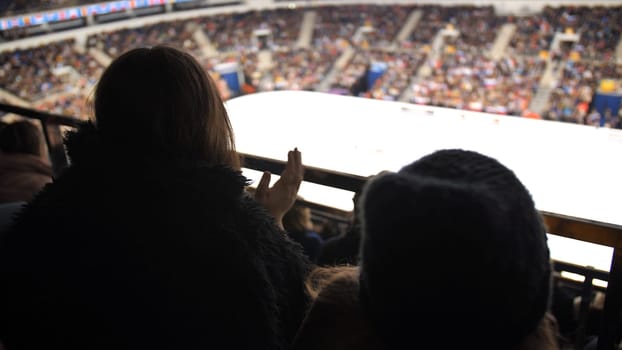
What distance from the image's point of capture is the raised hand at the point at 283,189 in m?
0.72

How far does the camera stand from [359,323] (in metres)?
0.53

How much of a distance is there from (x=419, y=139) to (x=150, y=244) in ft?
10.7

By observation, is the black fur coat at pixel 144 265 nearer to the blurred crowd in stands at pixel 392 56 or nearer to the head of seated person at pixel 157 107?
the head of seated person at pixel 157 107

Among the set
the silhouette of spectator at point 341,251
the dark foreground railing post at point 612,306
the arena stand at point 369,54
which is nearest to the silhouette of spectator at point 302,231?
the silhouette of spectator at point 341,251

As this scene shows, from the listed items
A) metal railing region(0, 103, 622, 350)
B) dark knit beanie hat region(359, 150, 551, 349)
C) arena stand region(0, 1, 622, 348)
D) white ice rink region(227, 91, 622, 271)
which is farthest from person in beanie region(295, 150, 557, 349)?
arena stand region(0, 1, 622, 348)

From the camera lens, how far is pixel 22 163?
1336mm

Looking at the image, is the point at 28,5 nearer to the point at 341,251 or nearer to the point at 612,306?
the point at 341,251

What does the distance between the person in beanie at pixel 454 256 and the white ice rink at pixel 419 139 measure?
2195mm

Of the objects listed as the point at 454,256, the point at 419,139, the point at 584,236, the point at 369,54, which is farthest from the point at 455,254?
the point at 369,54

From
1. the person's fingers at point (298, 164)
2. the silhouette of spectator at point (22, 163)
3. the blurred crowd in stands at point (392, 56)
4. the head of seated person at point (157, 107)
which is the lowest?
the blurred crowd in stands at point (392, 56)

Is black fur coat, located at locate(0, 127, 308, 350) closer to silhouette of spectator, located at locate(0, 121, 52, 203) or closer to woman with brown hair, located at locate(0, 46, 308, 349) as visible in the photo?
woman with brown hair, located at locate(0, 46, 308, 349)

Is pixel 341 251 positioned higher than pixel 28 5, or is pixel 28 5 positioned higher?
pixel 28 5

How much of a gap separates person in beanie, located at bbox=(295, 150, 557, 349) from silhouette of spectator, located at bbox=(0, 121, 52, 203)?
113 centimetres

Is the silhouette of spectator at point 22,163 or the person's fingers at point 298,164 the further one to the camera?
the silhouette of spectator at point 22,163
